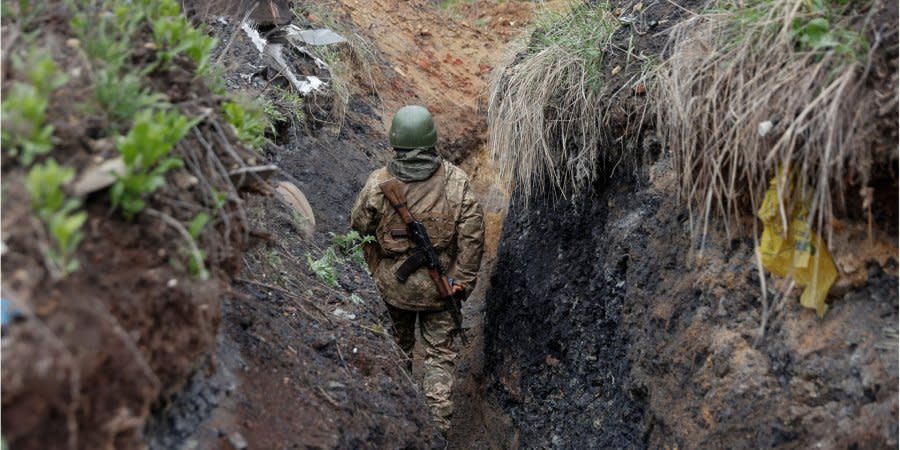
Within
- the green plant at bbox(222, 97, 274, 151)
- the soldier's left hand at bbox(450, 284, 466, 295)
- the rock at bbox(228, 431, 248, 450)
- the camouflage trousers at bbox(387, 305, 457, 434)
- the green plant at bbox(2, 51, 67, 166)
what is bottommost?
the camouflage trousers at bbox(387, 305, 457, 434)

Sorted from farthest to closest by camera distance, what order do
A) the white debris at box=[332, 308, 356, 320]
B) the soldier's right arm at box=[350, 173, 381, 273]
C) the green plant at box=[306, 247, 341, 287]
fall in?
the soldier's right arm at box=[350, 173, 381, 273], the green plant at box=[306, 247, 341, 287], the white debris at box=[332, 308, 356, 320]

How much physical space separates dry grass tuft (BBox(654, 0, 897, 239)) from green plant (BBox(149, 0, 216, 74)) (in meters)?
1.97

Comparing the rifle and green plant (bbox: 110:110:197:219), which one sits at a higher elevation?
green plant (bbox: 110:110:197:219)

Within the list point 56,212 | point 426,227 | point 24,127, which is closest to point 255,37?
point 426,227

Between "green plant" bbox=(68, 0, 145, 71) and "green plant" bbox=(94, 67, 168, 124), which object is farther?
"green plant" bbox=(68, 0, 145, 71)

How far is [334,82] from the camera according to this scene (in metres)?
8.09

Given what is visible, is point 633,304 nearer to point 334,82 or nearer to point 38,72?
point 38,72

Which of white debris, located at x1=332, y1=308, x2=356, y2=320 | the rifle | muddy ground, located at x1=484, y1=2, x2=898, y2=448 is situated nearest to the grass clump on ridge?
muddy ground, located at x1=484, y1=2, x2=898, y2=448

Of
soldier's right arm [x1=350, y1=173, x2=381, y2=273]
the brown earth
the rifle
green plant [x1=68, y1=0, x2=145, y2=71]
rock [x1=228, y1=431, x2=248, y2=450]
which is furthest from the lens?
soldier's right arm [x1=350, y1=173, x2=381, y2=273]

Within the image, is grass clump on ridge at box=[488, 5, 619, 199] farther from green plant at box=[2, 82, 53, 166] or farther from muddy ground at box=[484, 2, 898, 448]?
green plant at box=[2, 82, 53, 166]

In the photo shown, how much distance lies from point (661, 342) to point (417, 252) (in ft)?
6.14

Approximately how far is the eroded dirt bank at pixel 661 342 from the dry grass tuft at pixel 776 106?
1.26 ft

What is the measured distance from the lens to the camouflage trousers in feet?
19.6

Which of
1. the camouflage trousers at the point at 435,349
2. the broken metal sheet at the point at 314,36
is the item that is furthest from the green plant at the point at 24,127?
the broken metal sheet at the point at 314,36
